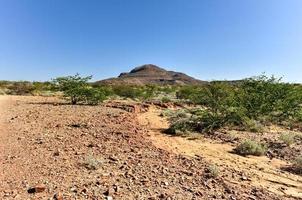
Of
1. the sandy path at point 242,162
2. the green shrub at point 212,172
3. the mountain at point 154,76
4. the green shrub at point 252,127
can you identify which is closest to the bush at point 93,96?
the green shrub at point 252,127

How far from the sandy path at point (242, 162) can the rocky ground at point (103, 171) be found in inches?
14.6

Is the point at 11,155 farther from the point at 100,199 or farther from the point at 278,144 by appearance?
the point at 278,144

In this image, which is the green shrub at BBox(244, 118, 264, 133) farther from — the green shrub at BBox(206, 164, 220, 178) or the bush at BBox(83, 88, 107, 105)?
the bush at BBox(83, 88, 107, 105)

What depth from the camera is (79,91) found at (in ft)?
85.3

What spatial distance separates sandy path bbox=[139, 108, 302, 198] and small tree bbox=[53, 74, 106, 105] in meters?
11.6

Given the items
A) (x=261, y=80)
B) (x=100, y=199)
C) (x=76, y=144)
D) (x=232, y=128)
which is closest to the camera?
(x=100, y=199)

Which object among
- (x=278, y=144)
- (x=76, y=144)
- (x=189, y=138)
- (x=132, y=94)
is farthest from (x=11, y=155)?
(x=132, y=94)

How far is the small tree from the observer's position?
25.5 metres

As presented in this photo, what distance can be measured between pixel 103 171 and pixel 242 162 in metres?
3.90

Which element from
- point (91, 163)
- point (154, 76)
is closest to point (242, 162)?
point (91, 163)

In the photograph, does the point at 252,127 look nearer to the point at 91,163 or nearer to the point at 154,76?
the point at 91,163

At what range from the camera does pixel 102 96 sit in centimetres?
2575

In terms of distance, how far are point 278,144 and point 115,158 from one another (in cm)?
651

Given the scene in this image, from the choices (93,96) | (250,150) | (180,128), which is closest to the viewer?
(250,150)
